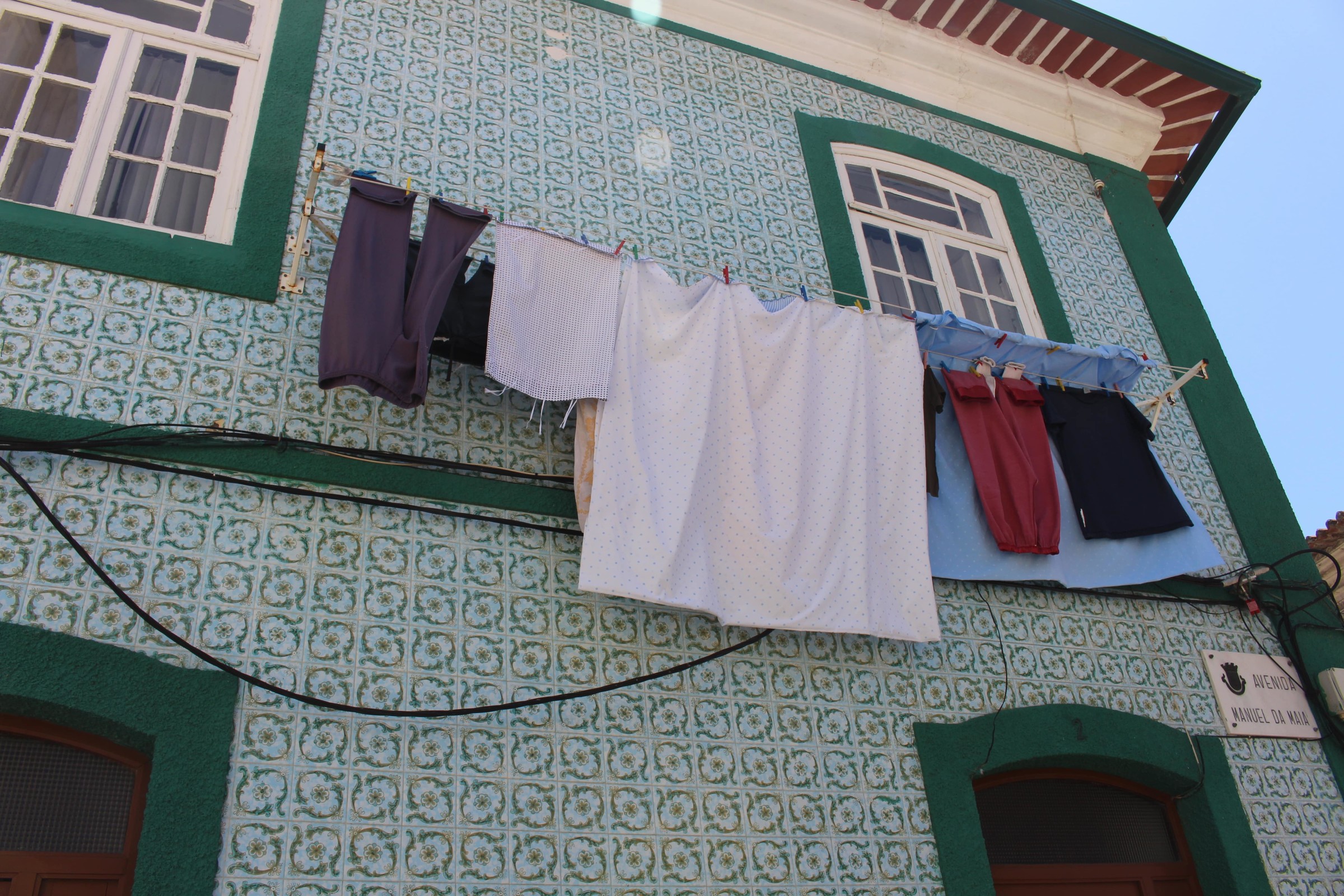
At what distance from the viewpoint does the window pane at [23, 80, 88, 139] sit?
4414 mm

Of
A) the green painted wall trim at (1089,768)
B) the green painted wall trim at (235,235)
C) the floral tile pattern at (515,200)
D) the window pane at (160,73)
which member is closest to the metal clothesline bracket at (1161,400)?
the floral tile pattern at (515,200)

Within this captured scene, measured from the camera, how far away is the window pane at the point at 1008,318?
628cm

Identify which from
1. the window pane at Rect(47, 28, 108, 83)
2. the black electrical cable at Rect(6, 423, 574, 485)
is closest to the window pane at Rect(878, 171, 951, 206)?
the black electrical cable at Rect(6, 423, 574, 485)

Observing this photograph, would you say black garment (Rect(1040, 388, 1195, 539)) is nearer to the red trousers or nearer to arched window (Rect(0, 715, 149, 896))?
the red trousers

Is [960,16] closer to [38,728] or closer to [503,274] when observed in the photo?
[503,274]

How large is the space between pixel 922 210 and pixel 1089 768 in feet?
11.3

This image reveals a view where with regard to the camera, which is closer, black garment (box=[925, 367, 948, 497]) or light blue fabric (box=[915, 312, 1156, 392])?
black garment (box=[925, 367, 948, 497])

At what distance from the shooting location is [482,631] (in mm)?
3928

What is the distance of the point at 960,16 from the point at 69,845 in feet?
22.2

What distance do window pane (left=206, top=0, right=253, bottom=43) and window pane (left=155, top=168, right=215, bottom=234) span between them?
93cm

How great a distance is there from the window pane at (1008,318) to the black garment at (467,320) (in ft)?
11.1

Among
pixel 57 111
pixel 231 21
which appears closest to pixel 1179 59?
pixel 231 21

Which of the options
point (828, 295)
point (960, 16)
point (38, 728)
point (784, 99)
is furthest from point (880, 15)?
point (38, 728)

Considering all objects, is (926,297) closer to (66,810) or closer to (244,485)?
(244,485)
